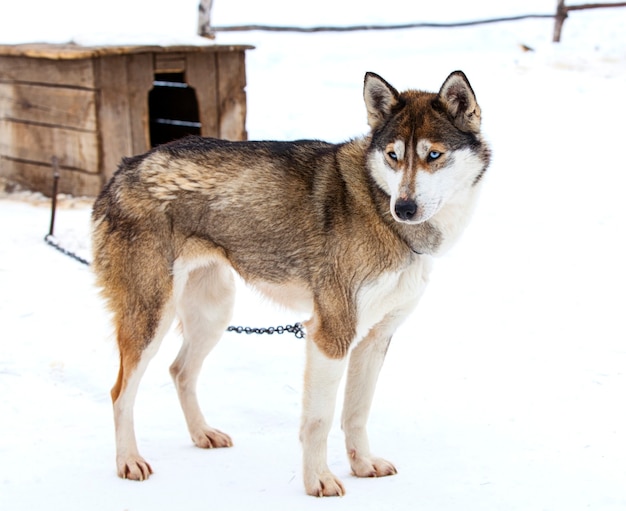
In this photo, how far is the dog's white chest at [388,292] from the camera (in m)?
3.39

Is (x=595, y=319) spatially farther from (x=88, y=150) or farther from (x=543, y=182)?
(x=88, y=150)

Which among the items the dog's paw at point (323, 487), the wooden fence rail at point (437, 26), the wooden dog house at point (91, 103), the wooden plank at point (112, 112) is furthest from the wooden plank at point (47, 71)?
the wooden fence rail at point (437, 26)

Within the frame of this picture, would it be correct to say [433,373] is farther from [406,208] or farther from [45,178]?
[45,178]

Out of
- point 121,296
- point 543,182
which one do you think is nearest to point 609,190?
point 543,182

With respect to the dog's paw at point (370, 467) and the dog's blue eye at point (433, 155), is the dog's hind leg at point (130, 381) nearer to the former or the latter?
the dog's paw at point (370, 467)

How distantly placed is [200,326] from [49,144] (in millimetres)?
4513

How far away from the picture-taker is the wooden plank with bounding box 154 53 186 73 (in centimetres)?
765

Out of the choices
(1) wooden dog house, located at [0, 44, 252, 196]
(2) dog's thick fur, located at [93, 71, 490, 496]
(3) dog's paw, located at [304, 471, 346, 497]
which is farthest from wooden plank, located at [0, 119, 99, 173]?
(3) dog's paw, located at [304, 471, 346, 497]

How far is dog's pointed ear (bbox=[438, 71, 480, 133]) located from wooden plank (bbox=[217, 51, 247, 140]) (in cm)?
489

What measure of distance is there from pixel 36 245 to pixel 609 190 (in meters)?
5.12

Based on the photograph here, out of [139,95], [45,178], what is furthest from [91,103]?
[45,178]

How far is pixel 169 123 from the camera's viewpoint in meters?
8.84

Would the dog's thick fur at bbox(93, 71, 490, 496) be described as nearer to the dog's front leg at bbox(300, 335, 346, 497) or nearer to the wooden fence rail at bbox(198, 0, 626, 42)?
the dog's front leg at bbox(300, 335, 346, 497)

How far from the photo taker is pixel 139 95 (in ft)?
25.0
